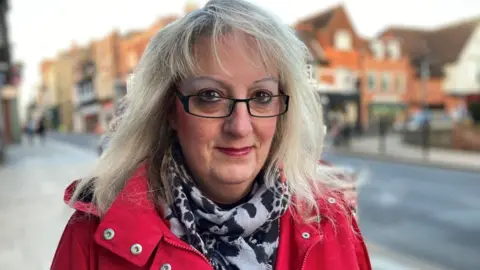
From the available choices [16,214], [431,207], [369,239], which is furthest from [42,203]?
[431,207]

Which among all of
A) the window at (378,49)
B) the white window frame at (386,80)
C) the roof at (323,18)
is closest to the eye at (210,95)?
the roof at (323,18)

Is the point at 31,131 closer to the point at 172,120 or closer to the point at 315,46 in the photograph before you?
the point at 315,46

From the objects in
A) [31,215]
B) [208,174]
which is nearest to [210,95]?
[208,174]

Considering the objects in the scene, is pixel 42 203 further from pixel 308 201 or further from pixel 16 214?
pixel 308 201

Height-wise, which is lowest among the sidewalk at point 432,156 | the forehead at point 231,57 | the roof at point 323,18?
the sidewalk at point 432,156

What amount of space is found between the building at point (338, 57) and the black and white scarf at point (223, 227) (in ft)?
101

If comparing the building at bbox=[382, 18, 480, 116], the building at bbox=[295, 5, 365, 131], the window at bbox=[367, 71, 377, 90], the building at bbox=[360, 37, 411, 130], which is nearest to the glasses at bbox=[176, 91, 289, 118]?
the building at bbox=[295, 5, 365, 131]

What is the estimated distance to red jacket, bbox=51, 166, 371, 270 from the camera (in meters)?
1.36

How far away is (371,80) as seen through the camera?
34.8 metres

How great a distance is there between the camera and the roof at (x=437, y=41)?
37.9 metres

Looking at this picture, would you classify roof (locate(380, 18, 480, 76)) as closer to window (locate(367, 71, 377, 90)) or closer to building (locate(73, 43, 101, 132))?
window (locate(367, 71, 377, 90))

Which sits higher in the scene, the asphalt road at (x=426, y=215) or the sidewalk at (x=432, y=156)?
the sidewalk at (x=432, y=156)

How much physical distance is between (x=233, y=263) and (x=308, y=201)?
38 centimetres

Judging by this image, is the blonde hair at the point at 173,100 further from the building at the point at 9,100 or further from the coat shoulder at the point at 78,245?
the building at the point at 9,100
